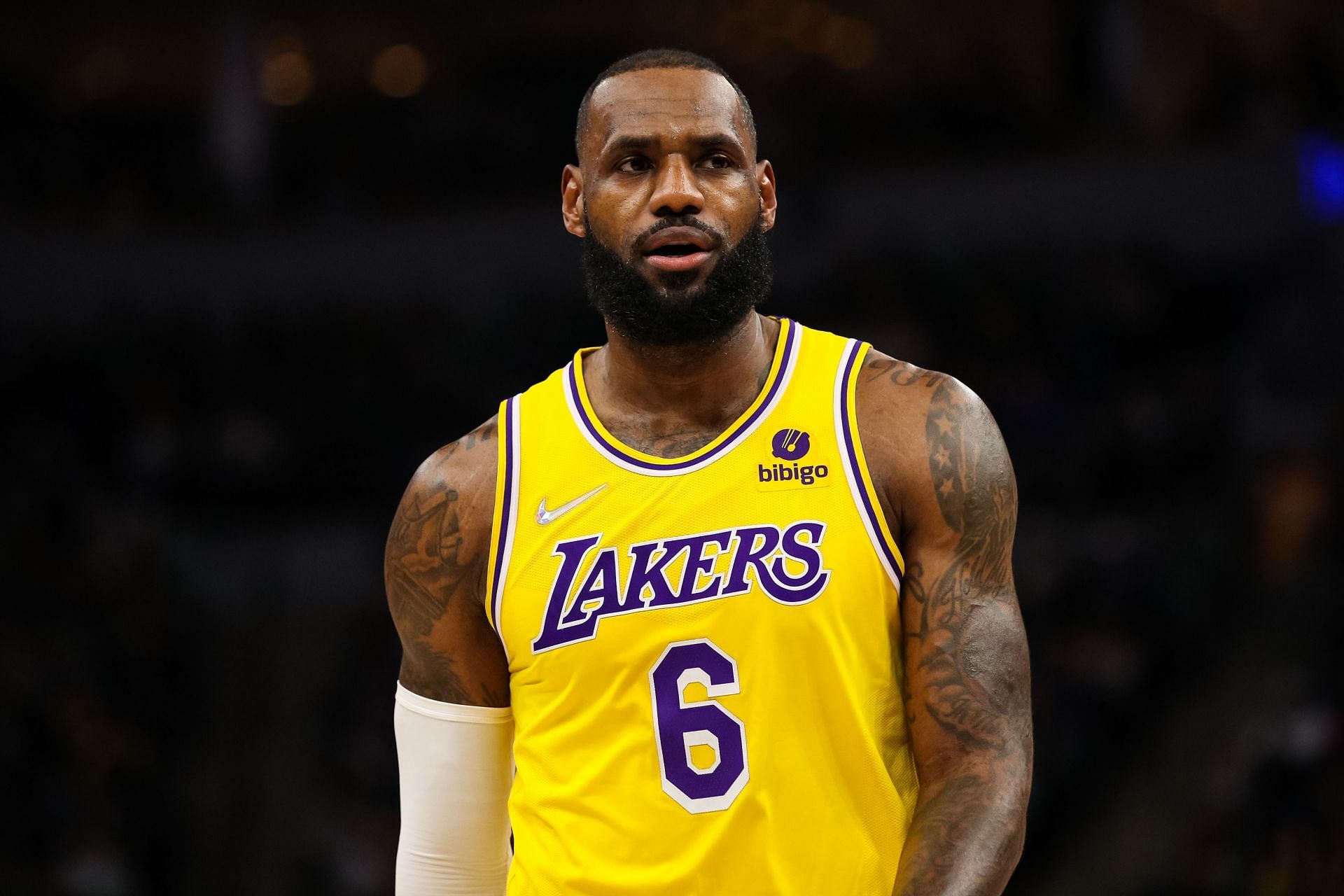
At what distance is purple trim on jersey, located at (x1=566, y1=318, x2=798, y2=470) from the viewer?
3.17 meters

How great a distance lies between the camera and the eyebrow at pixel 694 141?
3.16m

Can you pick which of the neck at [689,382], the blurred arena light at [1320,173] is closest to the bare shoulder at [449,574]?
the neck at [689,382]

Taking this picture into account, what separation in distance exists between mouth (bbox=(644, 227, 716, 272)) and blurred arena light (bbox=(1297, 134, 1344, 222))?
9.11 metres

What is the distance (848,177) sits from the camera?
12430 mm

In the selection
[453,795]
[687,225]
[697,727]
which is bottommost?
[453,795]

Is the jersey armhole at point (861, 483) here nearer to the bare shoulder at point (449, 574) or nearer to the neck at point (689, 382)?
the neck at point (689, 382)

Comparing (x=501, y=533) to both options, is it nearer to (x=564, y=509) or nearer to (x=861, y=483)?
(x=564, y=509)

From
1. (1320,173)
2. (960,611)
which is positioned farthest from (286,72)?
(960,611)

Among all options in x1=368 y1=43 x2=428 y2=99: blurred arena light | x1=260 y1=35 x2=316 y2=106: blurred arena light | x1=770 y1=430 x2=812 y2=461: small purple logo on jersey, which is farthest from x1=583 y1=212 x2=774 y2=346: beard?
x1=368 y1=43 x2=428 y2=99: blurred arena light

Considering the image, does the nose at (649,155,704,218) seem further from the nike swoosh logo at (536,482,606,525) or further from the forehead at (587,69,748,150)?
the nike swoosh logo at (536,482,606,525)

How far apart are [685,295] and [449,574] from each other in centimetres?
67

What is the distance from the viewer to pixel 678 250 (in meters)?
3.16

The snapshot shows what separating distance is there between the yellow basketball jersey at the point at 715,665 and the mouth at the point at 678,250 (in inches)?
12.2

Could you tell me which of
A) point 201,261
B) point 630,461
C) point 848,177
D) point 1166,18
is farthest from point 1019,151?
point 630,461
